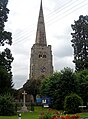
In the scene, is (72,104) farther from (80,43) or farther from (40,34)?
(40,34)

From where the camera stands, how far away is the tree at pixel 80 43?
56.0 m

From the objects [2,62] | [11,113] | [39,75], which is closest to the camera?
[11,113]

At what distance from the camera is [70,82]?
41875mm

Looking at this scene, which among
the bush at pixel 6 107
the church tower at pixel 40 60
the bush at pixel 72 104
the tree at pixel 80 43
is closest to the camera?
the bush at pixel 6 107

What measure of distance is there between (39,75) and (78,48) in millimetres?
42689

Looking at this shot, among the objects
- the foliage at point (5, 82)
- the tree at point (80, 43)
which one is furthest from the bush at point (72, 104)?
the tree at point (80, 43)

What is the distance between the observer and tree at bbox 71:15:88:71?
55969 millimetres

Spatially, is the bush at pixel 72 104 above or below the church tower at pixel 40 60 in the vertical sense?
below

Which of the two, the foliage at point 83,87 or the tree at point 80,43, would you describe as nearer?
the foliage at point 83,87

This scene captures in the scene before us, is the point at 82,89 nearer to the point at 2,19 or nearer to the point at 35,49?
the point at 2,19

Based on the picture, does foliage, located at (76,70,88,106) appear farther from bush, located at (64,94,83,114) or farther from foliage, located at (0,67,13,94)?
foliage, located at (0,67,13,94)

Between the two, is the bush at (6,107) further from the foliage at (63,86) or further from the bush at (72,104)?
the foliage at (63,86)

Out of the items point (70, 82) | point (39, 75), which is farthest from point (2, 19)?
point (39, 75)

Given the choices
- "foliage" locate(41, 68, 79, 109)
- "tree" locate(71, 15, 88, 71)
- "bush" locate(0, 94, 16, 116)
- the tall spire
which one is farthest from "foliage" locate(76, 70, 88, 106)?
the tall spire
